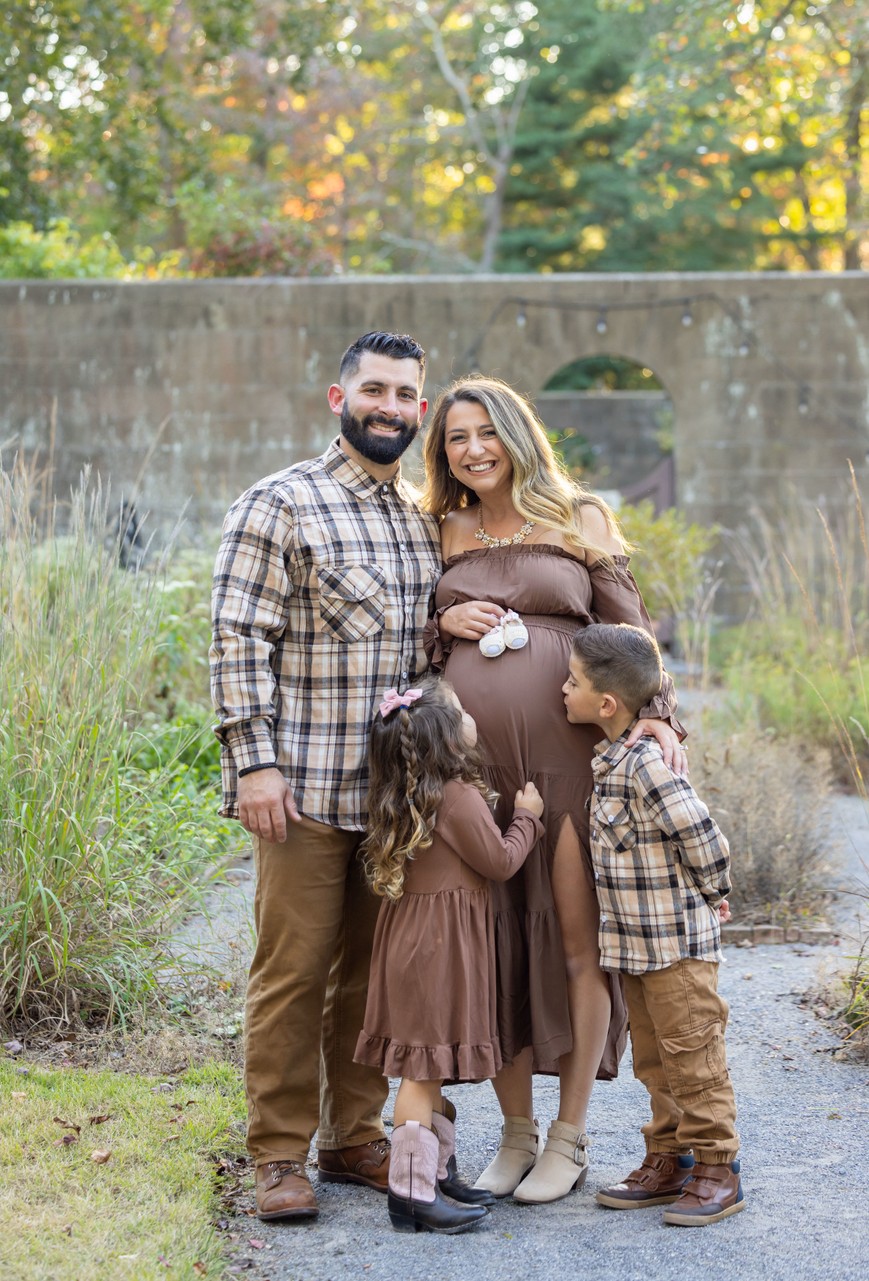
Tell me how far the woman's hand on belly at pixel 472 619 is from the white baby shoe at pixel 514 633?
1.0 inches

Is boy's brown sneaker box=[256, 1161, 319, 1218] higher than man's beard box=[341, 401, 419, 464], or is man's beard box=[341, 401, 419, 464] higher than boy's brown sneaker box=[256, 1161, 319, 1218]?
man's beard box=[341, 401, 419, 464]

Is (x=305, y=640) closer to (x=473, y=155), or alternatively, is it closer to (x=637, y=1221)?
(x=637, y=1221)

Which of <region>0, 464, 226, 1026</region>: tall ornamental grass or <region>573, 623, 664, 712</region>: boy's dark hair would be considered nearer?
<region>573, 623, 664, 712</region>: boy's dark hair

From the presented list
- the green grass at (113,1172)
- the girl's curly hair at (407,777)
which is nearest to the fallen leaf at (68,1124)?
the green grass at (113,1172)

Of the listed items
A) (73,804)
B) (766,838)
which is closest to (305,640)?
(73,804)

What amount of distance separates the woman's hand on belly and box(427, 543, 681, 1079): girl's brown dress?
0.12 feet

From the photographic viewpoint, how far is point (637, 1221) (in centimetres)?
310

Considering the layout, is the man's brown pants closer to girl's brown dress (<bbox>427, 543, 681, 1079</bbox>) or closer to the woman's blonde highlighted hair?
girl's brown dress (<bbox>427, 543, 681, 1079</bbox>)

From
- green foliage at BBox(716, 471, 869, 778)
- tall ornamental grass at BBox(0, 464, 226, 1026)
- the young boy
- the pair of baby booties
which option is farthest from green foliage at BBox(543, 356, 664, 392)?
the young boy

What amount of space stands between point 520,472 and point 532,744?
707 millimetres

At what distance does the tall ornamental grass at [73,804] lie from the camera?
161 inches

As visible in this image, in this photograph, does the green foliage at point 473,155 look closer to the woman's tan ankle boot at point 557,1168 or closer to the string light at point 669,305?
the string light at point 669,305

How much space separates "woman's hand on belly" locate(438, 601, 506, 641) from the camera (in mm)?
3320

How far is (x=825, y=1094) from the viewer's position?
12.9ft
